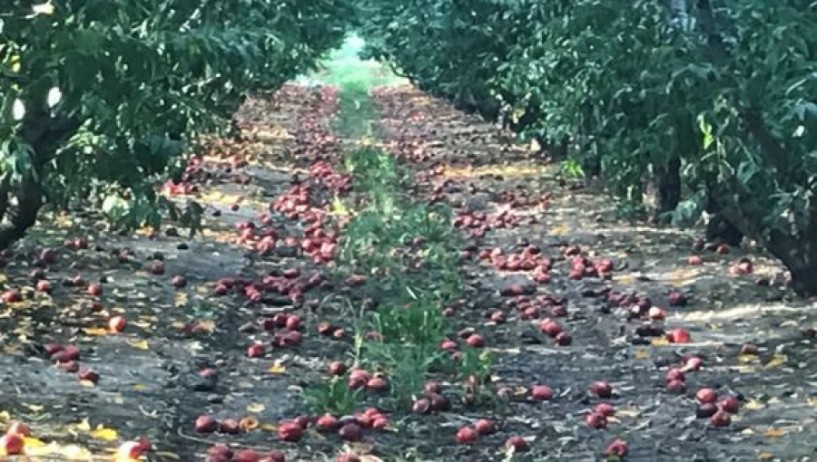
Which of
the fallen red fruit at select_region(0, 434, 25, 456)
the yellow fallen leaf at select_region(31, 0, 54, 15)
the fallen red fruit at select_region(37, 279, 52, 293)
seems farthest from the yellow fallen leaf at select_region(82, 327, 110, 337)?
the yellow fallen leaf at select_region(31, 0, 54, 15)

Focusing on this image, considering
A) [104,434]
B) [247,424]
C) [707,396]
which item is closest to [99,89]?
[104,434]

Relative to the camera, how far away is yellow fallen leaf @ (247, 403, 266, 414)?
19.4 ft

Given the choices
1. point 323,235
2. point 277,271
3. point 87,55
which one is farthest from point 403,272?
point 87,55

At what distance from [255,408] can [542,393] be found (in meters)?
1.14

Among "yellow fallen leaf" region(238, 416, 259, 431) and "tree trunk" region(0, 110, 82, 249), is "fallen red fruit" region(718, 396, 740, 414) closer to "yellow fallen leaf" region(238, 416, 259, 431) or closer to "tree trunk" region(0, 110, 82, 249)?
"yellow fallen leaf" region(238, 416, 259, 431)

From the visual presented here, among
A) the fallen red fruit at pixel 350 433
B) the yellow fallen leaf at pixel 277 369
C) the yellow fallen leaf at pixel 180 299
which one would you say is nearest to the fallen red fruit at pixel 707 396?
the fallen red fruit at pixel 350 433

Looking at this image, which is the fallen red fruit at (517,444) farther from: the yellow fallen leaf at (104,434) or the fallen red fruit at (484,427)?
the yellow fallen leaf at (104,434)

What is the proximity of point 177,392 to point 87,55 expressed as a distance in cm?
227

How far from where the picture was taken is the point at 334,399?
223 inches

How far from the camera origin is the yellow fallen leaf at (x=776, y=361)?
6512 millimetres

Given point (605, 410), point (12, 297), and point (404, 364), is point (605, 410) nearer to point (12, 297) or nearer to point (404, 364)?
point (404, 364)

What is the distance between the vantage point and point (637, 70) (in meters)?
7.70

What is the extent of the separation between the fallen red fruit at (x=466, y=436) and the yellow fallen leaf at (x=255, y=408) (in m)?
0.87

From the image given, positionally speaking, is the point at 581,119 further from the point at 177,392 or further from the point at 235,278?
the point at 177,392
